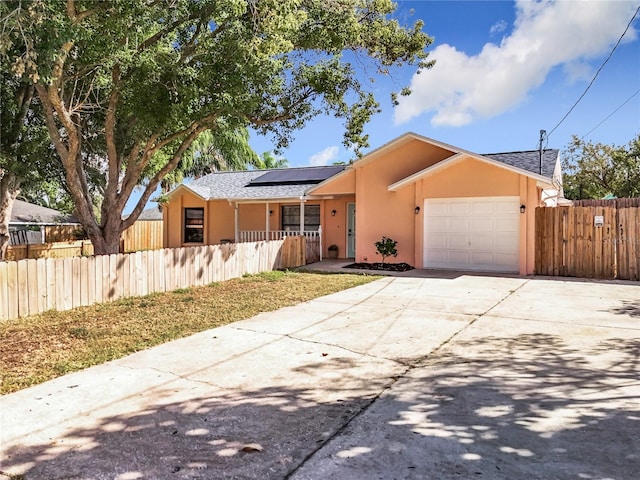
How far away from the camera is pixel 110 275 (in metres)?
8.53

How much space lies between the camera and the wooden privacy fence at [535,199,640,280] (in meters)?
11.6

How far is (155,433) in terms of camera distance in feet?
10.4

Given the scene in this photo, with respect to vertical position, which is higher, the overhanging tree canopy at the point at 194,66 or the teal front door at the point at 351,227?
the overhanging tree canopy at the point at 194,66

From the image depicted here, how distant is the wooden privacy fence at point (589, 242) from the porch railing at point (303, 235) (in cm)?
757

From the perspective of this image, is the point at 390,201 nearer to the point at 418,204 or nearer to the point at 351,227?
the point at 418,204

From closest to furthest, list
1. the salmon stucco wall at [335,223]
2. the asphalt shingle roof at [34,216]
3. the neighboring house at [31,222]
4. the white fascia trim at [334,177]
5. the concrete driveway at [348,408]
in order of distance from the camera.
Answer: the concrete driveway at [348,408]
the white fascia trim at [334,177]
the salmon stucco wall at [335,223]
the neighboring house at [31,222]
the asphalt shingle roof at [34,216]

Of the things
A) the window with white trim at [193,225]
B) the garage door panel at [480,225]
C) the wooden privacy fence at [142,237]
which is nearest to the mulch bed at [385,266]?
the garage door panel at [480,225]

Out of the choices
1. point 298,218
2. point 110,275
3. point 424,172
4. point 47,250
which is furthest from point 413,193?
point 47,250

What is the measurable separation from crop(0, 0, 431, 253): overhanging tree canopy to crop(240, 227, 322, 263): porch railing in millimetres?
4666

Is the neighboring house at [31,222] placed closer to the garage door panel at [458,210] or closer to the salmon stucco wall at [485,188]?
the salmon stucco wall at [485,188]

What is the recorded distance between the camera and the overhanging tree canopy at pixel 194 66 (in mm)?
7770

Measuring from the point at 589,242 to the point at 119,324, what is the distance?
38.9ft

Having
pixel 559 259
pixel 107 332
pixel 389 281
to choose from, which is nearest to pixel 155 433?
pixel 107 332

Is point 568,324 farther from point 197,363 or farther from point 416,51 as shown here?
point 416,51
